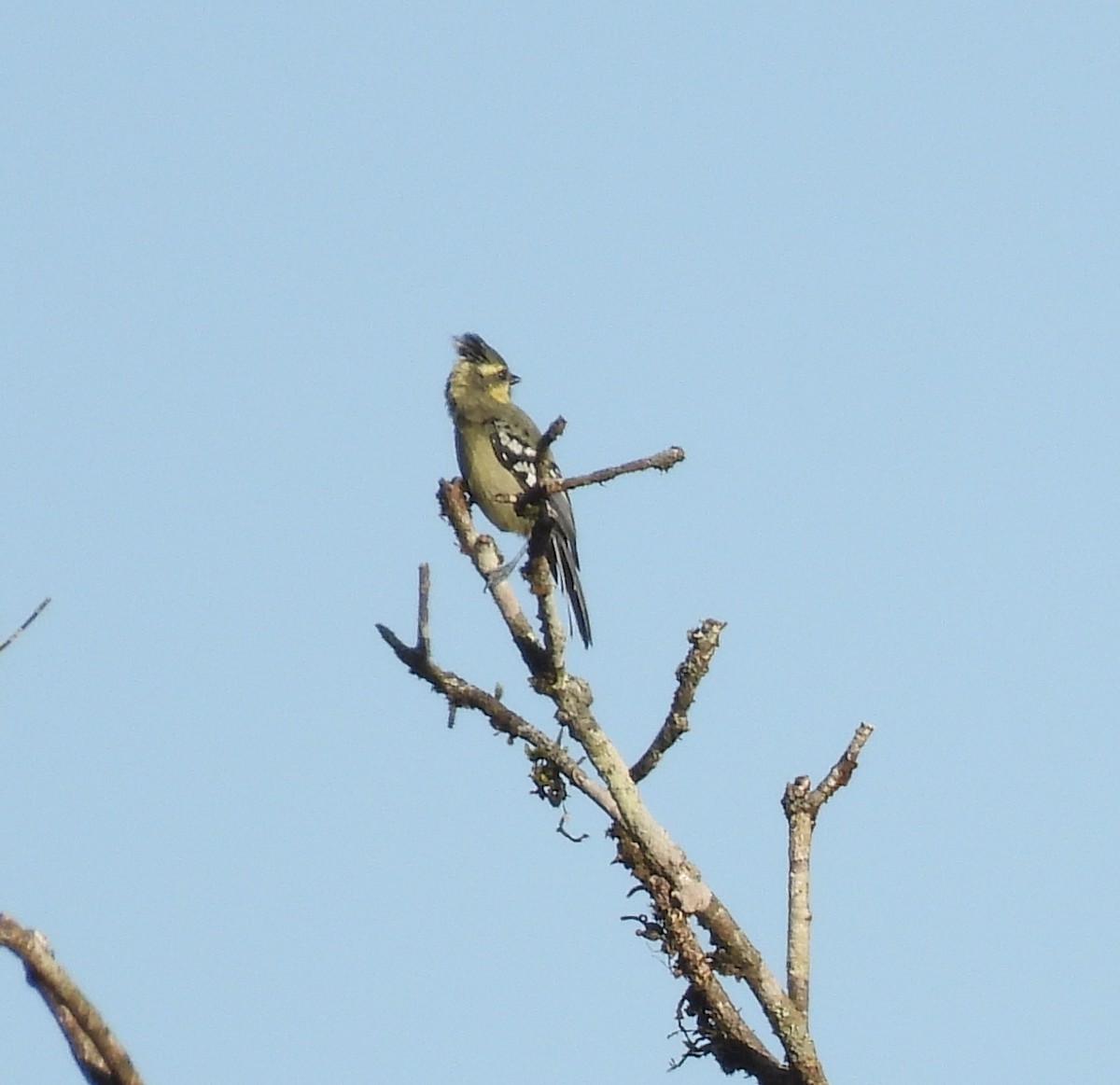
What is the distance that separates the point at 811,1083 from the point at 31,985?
2.96m

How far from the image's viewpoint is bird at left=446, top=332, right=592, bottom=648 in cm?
1008

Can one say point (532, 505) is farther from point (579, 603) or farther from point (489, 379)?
point (489, 379)

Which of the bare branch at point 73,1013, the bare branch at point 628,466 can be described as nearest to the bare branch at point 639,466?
the bare branch at point 628,466

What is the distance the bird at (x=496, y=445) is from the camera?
10.1 m

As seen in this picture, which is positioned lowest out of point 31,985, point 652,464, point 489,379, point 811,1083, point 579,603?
point 811,1083

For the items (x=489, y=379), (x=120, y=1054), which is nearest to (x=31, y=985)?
(x=120, y=1054)

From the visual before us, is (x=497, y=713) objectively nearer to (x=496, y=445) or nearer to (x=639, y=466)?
(x=639, y=466)

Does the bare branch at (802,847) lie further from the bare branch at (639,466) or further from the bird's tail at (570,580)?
the bird's tail at (570,580)

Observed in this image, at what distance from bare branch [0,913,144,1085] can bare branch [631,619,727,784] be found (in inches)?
124

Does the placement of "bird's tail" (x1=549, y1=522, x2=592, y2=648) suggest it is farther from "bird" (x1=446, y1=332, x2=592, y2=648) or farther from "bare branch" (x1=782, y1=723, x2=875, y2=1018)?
"bare branch" (x1=782, y1=723, x2=875, y2=1018)

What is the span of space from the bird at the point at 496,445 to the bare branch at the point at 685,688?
119 inches

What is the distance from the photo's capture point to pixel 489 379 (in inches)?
478

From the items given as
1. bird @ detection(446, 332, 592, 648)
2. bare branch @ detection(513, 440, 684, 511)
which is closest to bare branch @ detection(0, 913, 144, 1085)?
bare branch @ detection(513, 440, 684, 511)

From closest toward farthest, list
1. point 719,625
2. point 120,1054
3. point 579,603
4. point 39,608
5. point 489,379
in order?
point 120,1054 → point 39,608 → point 719,625 → point 579,603 → point 489,379
